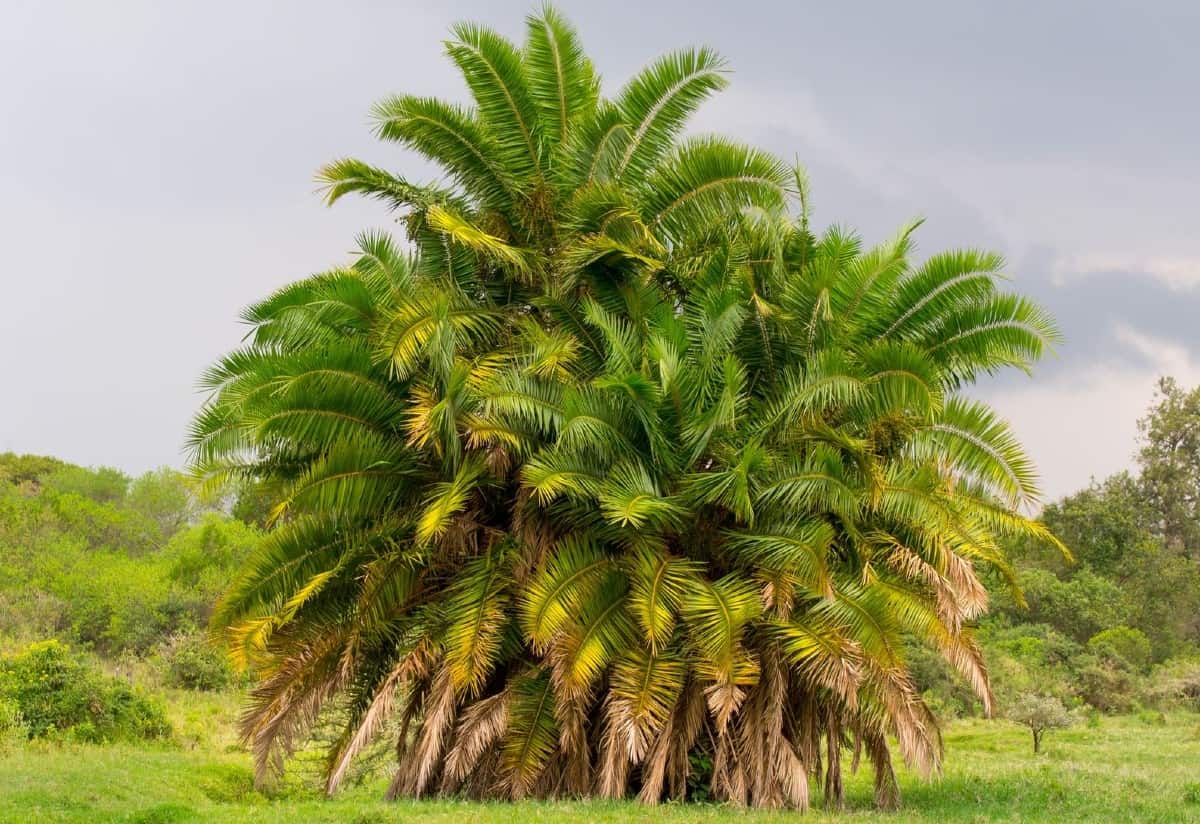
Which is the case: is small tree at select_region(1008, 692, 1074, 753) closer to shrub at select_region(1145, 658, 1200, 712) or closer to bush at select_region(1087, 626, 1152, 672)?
shrub at select_region(1145, 658, 1200, 712)

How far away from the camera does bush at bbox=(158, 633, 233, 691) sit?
3275cm

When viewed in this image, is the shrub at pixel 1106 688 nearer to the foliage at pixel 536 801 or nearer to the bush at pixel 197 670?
the foliage at pixel 536 801

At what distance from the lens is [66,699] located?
21.7 metres

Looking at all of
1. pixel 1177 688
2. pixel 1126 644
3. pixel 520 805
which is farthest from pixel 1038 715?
pixel 1126 644

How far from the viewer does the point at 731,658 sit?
13.3m

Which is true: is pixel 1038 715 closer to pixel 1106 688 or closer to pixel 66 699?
pixel 1106 688

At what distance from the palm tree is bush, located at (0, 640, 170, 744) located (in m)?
7.42

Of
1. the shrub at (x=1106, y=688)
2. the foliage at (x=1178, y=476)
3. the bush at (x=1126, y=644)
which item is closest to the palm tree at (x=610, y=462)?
the shrub at (x=1106, y=688)

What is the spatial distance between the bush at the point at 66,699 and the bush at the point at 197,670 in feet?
32.1

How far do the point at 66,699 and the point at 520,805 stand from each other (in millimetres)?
12410

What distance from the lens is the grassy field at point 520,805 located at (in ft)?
41.5

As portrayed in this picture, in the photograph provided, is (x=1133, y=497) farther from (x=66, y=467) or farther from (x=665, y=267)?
(x=66, y=467)

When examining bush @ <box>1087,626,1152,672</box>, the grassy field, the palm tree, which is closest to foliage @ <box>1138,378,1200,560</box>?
bush @ <box>1087,626,1152,672</box>

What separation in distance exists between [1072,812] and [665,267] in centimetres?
852
